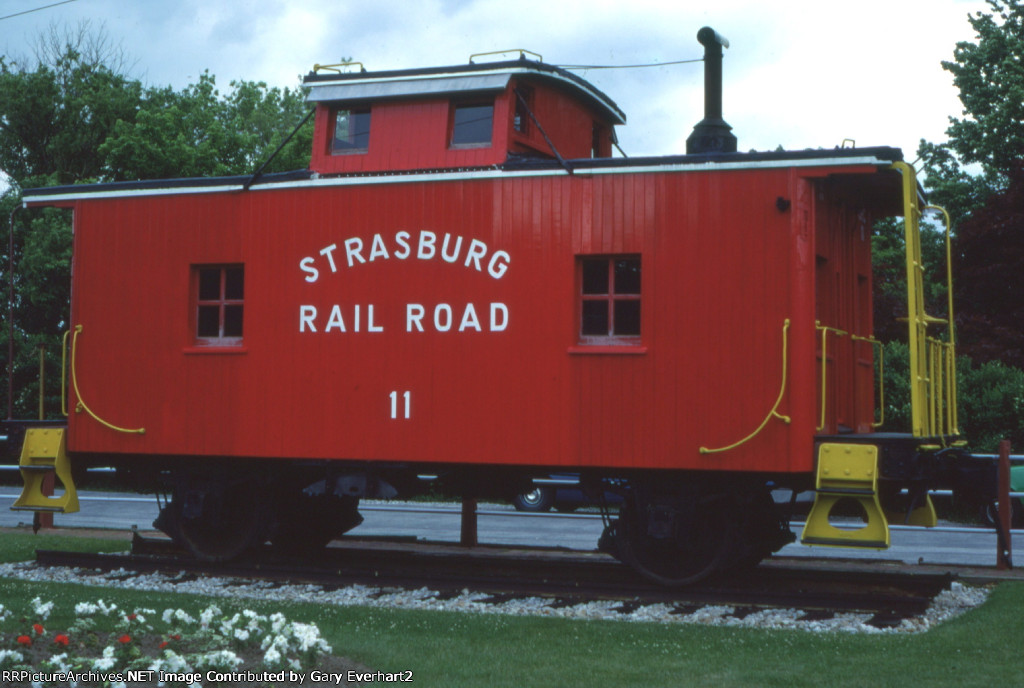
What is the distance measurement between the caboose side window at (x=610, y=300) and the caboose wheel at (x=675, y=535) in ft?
4.66

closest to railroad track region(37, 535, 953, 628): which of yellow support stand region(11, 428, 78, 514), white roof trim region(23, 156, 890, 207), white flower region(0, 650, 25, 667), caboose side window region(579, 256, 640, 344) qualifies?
yellow support stand region(11, 428, 78, 514)

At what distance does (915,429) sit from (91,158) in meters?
26.9

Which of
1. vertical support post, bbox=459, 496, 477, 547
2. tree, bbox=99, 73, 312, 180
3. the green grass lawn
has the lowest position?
the green grass lawn

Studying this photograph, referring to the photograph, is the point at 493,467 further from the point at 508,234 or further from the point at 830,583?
the point at 830,583

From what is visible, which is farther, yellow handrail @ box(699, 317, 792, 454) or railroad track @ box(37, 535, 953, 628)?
yellow handrail @ box(699, 317, 792, 454)

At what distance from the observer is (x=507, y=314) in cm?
1095

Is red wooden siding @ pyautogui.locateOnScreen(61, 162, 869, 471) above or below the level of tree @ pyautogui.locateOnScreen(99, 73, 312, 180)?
below

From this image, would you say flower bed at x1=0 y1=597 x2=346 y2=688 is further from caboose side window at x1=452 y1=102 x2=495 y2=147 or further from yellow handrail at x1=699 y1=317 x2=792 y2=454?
caboose side window at x1=452 y1=102 x2=495 y2=147

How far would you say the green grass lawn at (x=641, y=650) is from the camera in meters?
7.00

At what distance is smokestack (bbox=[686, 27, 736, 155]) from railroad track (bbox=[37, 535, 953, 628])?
4.02 meters

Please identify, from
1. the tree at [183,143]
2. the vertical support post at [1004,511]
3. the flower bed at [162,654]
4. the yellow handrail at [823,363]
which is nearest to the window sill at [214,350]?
the flower bed at [162,654]

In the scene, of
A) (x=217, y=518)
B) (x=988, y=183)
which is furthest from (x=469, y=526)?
(x=988, y=183)

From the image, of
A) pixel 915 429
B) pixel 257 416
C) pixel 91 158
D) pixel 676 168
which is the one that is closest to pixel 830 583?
pixel 915 429

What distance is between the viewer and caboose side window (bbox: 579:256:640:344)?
1073 centimetres
